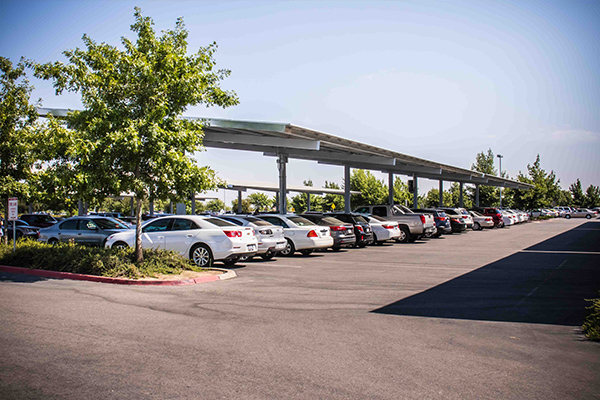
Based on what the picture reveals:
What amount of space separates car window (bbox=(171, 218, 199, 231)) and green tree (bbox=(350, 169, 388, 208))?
59.3 metres

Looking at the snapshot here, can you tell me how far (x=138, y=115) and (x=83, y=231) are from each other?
8332 millimetres

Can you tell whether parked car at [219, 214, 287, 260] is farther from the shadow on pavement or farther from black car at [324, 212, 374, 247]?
the shadow on pavement

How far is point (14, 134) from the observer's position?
16375mm

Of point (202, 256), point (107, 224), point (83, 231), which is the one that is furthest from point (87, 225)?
point (202, 256)

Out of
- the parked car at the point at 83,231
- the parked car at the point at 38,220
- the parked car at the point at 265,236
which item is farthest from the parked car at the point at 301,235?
the parked car at the point at 38,220

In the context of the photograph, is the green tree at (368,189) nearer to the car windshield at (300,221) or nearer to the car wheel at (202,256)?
the car windshield at (300,221)

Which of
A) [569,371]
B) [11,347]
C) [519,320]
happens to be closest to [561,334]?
[519,320]

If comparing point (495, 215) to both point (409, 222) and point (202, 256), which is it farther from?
point (202, 256)

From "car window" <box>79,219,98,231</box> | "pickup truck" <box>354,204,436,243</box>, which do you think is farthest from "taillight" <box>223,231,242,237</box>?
"pickup truck" <box>354,204,436,243</box>

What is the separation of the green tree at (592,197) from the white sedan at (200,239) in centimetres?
12617

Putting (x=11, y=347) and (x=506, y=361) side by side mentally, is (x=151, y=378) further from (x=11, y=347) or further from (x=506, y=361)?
(x=506, y=361)

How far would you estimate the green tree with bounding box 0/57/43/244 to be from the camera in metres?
16.2

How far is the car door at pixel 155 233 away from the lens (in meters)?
14.7

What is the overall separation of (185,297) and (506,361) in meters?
6.22
